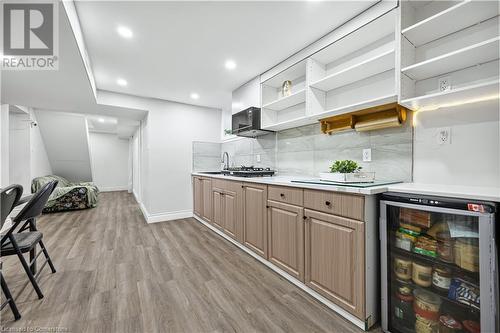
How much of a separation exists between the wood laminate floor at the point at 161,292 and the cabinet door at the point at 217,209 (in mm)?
279

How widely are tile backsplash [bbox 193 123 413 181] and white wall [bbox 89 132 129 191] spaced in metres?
6.86

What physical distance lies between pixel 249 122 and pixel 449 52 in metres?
2.00

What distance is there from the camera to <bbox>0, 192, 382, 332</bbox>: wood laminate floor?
1.41 m

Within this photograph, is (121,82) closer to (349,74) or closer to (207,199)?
(207,199)

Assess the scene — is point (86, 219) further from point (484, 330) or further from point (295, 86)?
point (484, 330)

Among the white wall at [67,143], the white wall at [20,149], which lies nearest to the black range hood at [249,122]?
the white wall at [67,143]

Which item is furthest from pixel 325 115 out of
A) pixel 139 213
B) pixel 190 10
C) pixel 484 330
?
pixel 139 213

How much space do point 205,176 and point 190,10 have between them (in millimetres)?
2387

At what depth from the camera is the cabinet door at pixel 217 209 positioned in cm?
304

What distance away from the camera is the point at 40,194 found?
1.66 meters

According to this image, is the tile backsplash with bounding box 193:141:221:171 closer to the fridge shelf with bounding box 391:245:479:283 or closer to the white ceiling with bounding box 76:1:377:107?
the white ceiling with bounding box 76:1:377:107

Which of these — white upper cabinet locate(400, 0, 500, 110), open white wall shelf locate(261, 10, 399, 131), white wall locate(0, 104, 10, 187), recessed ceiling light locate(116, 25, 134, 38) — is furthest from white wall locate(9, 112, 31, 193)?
white upper cabinet locate(400, 0, 500, 110)

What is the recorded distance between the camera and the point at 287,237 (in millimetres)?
1885

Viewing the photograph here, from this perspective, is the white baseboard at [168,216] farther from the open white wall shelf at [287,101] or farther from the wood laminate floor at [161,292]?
the open white wall shelf at [287,101]
